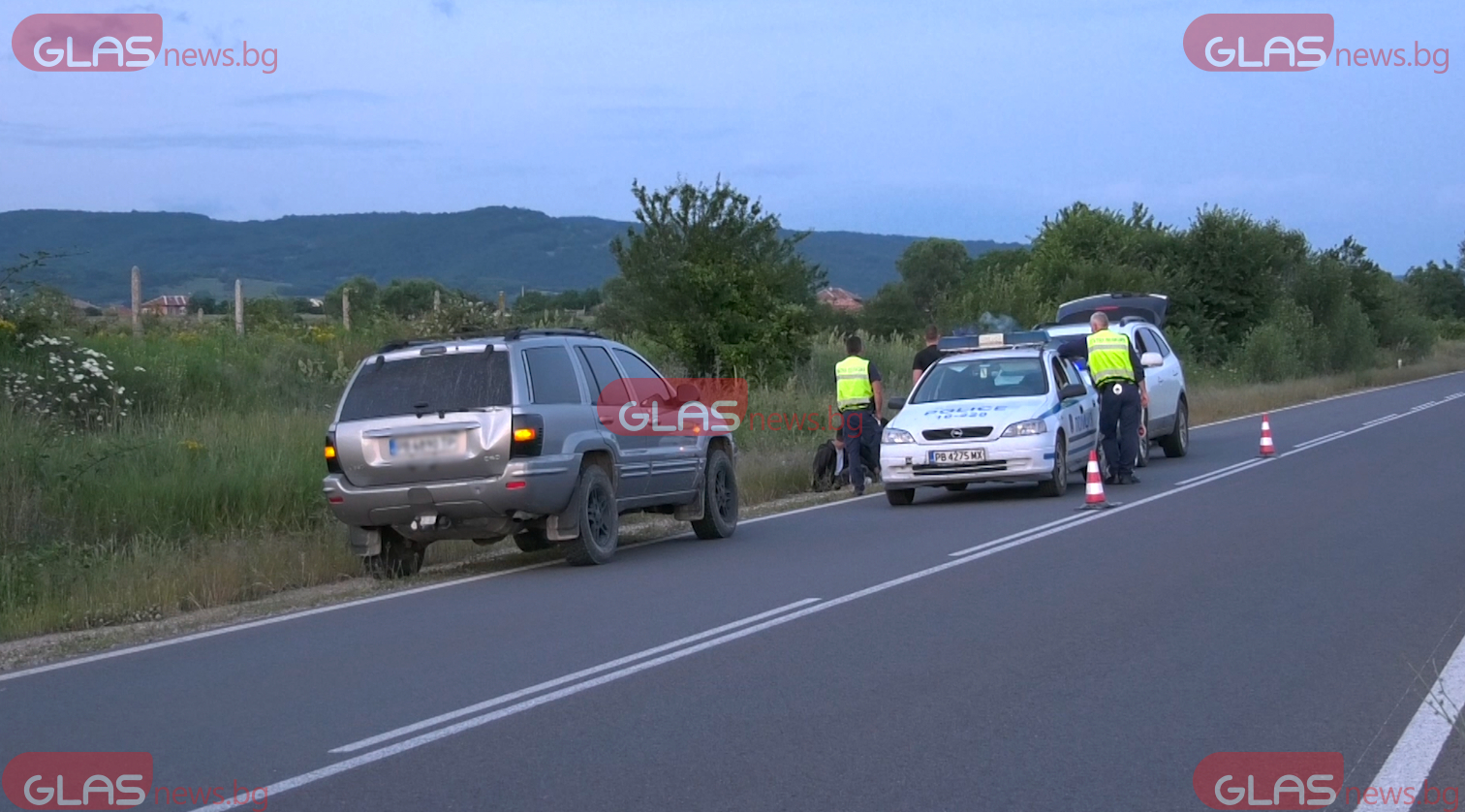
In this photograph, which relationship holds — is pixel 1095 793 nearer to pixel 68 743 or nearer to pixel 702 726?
pixel 702 726

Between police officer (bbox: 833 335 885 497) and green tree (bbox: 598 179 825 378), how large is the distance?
26.4ft

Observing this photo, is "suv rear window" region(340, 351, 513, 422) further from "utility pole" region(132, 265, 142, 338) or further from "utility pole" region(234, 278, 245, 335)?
"utility pole" region(132, 265, 142, 338)

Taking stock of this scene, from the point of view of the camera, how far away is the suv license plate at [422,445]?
11.8 metres

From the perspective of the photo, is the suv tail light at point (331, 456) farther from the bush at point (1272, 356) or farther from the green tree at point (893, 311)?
the green tree at point (893, 311)

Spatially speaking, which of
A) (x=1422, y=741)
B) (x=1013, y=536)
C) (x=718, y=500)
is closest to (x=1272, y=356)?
(x=718, y=500)

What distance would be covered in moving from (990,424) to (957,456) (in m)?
0.49

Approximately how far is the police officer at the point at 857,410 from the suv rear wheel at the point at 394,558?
7.19m

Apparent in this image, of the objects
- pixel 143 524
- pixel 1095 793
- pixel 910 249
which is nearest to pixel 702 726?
pixel 1095 793

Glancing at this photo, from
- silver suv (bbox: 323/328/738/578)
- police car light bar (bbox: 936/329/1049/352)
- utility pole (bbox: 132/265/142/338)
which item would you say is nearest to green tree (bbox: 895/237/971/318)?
utility pole (bbox: 132/265/142/338)

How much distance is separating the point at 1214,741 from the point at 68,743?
4.99 meters

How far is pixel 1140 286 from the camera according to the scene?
4700cm

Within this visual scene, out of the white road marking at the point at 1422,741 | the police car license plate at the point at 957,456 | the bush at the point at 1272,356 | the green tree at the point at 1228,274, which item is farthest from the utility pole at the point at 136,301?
the green tree at the point at 1228,274

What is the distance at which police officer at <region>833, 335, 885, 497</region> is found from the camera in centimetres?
1891

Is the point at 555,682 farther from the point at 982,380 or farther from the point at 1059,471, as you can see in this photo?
the point at 982,380
